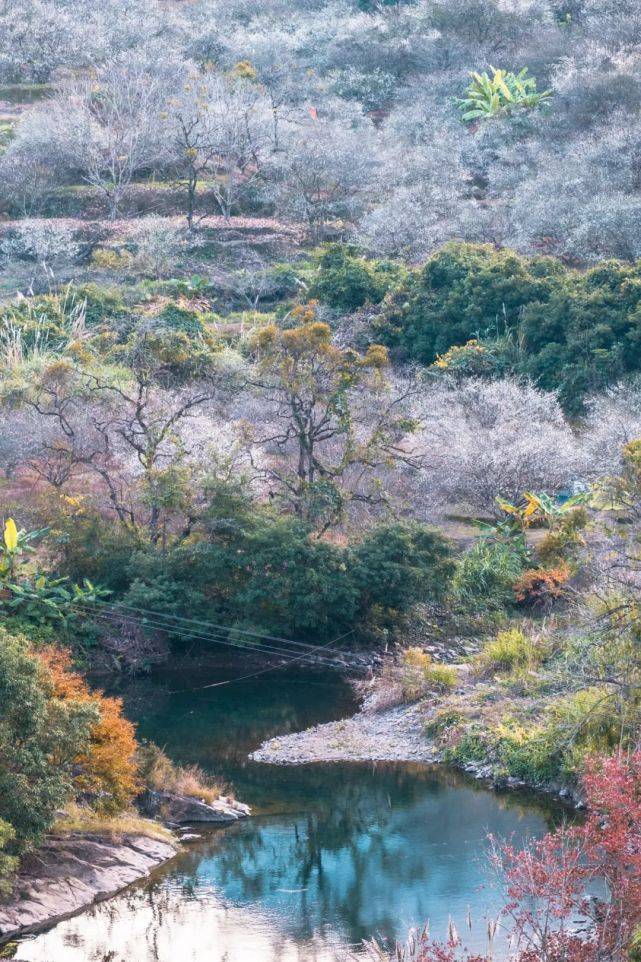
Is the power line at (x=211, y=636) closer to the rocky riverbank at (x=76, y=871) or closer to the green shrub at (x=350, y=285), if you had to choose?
the rocky riverbank at (x=76, y=871)

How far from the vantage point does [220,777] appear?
2352 centimetres

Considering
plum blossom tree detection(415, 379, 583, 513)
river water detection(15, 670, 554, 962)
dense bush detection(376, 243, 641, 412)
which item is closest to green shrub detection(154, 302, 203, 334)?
dense bush detection(376, 243, 641, 412)

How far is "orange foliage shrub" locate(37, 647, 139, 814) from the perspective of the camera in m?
19.1

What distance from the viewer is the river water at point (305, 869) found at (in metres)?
17.2

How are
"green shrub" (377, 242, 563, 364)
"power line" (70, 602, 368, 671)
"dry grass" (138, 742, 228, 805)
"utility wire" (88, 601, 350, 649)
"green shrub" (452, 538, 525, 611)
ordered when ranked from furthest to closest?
"green shrub" (377, 242, 563, 364) < "green shrub" (452, 538, 525, 611) < "power line" (70, 602, 368, 671) < "utility wire" (88, 601, 350, 649) < "dry grass" (138, 742, 228, 805)

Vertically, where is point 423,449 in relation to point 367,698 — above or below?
above

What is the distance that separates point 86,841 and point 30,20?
67064 millimetres

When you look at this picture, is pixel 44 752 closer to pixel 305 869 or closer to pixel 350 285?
pixel 305 869

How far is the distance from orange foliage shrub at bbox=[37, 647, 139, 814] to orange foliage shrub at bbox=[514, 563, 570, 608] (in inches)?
540

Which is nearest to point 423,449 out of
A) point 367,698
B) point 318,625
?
point 318,625

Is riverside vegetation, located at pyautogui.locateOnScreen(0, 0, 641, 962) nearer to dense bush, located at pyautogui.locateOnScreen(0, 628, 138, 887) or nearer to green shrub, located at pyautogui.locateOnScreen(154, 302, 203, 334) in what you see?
dense bush, located at pyautogui.locateOnScreen(0, 628, 138, 887)

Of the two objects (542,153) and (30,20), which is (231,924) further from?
(30,20)

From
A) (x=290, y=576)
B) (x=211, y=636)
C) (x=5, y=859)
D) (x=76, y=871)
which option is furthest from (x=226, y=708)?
(x=5, y=859)

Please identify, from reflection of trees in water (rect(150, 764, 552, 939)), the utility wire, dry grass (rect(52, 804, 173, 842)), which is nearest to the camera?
reflection of trees in water (rect(150, 764, 552, 939))
